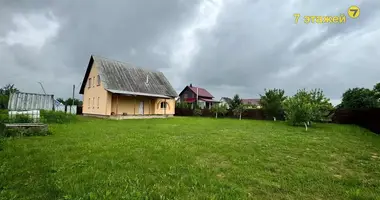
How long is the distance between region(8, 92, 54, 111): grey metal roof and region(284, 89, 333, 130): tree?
1757 cm

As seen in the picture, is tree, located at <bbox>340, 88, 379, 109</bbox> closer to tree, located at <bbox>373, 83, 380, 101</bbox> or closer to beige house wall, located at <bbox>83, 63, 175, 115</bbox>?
tree, located at <bbox>373, 83, 380, 101</bbox>

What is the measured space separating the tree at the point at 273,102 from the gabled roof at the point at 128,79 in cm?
1205

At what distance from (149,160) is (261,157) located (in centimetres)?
280

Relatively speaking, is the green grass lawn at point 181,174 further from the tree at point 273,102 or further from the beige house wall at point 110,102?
the tree at point 273,102

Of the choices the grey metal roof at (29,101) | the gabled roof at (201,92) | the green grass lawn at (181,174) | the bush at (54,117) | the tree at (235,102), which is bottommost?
the green grass lawn at (181,174)

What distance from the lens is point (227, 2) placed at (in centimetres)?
1327

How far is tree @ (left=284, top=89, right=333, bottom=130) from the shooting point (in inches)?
532

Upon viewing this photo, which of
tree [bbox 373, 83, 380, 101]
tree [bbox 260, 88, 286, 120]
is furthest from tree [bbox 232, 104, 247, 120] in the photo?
tree [bbox 373, 83, 380, 101]

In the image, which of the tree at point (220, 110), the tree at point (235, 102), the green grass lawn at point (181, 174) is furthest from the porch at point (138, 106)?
the green grass lawn at point (181, 174)

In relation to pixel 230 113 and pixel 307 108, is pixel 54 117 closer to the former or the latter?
pixel 307 108

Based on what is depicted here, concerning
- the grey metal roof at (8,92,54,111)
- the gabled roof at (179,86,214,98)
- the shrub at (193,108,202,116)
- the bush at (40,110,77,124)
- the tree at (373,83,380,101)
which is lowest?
the bush at (40,110,77,124)

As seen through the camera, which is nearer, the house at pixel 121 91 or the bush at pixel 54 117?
the bush at pixel 54 117

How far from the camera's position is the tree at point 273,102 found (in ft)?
69.2

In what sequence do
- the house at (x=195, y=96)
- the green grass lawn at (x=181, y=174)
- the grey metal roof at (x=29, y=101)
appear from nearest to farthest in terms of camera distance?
the green grass lawn at (x=181, y=174), the grey metal roof at (x=29, y=101), the house at (x=195, y=96)
